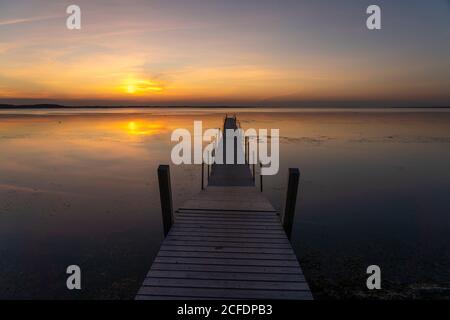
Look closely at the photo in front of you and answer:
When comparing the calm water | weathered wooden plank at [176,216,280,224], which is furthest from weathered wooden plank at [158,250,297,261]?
the calm water

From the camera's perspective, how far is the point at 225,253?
608 centimetres

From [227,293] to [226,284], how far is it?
23 cm

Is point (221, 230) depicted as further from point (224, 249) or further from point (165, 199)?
point (165, 199)

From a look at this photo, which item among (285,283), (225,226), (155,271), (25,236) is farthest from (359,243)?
(25,236)

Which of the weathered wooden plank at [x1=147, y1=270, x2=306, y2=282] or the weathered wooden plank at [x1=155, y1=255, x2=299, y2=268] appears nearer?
the weathered wooden plank at [x1=147, y1=270, x2=306, y2=282]

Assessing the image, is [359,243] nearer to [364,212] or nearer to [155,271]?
[364,212]

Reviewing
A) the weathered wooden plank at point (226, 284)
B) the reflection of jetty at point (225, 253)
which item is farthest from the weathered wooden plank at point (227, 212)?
the weathered wooden plank at point (226, 284)

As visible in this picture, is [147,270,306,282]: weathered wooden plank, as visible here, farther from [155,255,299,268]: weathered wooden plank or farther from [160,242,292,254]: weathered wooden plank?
[160,242,292,254]: weathered wooden plank

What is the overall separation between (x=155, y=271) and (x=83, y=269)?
4368mm

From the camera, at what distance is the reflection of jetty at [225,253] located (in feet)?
15.9

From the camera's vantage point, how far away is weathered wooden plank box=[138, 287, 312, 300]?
471 centimetres

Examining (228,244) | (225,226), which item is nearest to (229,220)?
(225,226)

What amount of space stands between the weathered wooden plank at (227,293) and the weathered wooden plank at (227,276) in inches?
12.7

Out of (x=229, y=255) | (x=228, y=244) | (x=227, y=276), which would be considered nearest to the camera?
(x=227, y=276)
